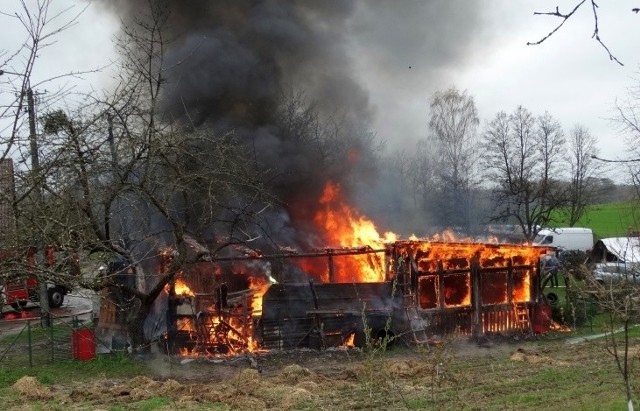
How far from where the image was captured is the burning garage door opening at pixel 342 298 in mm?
14648

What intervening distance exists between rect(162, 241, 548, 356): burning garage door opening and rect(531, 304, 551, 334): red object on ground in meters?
0.18

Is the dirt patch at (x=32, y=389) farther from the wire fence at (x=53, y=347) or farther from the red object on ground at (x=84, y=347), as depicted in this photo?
the red object on ground at (x=84, y=347)

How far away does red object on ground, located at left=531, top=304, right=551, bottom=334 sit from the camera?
17.2 m

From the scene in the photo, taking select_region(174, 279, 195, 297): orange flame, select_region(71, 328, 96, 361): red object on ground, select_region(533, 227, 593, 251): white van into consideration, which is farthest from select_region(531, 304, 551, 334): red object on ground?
select_region(533, 227, 593, 251): white van

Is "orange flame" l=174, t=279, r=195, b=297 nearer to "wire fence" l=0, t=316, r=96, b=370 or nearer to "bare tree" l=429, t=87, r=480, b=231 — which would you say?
"wire fence" l=0, t=316, r=96, b=370

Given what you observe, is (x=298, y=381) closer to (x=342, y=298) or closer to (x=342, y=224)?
(x=342, y=298)

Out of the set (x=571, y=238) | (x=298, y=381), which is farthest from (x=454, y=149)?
(x=298, y=381)

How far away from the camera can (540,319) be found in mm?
17312

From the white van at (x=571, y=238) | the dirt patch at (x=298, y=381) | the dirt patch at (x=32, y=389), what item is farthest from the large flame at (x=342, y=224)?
the white van at (x=571, y=238)

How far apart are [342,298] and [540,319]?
5.71 m

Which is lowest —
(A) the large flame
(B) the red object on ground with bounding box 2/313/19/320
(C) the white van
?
(B) the red object on ground with bounding box 2/313/19/320

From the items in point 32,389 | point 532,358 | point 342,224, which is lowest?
point 532,358

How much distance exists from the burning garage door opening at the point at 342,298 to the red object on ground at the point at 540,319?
0.59 ft

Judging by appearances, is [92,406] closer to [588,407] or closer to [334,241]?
[588,407]
